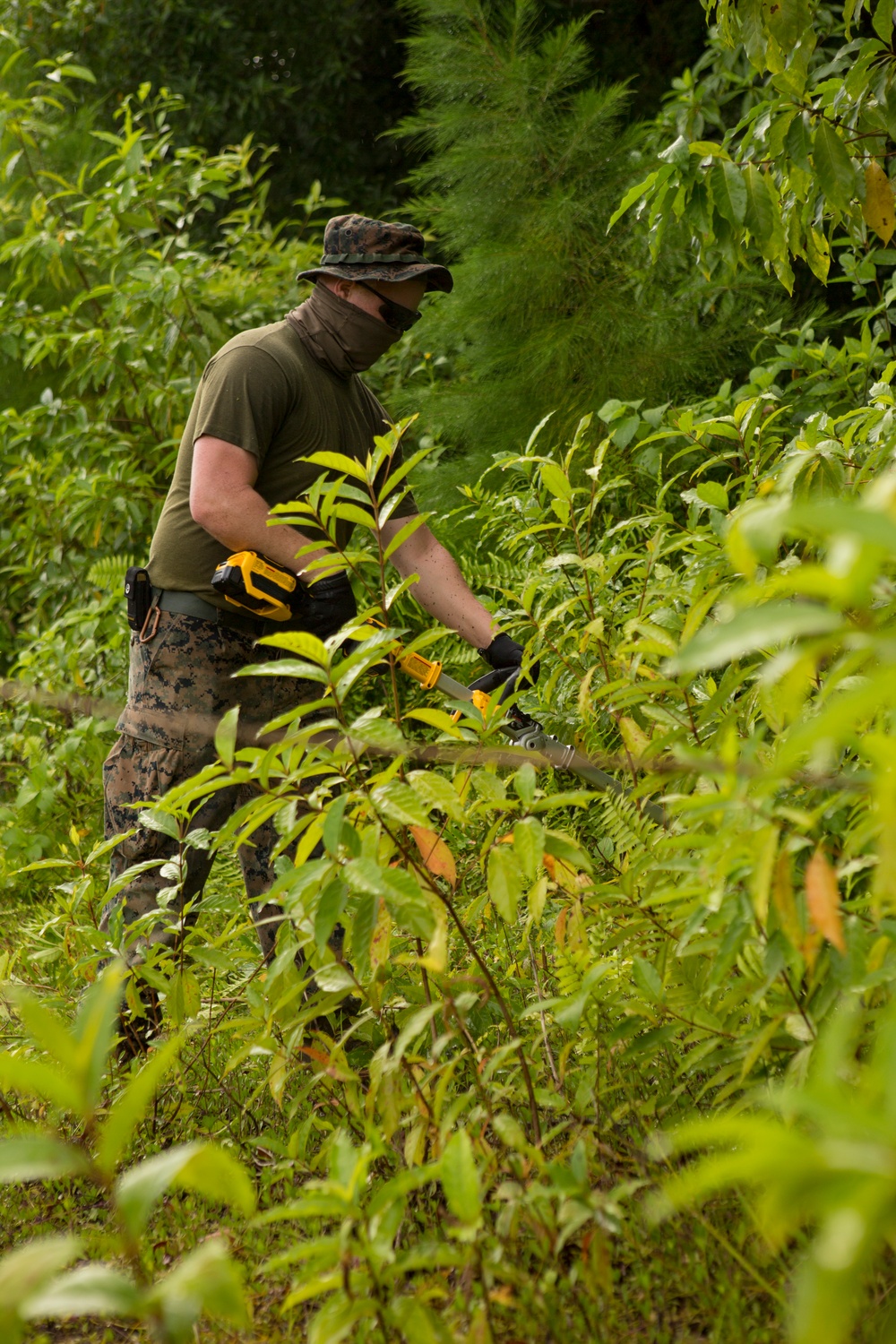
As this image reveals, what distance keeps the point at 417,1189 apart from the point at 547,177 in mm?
4411

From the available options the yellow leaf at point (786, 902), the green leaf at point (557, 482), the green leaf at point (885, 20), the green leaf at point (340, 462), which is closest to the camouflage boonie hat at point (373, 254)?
the green leaf at point (557, 482)

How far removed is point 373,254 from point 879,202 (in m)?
1.25

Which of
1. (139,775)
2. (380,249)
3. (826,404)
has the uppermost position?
(380,249)

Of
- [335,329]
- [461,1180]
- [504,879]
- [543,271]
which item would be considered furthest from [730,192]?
[543,271]

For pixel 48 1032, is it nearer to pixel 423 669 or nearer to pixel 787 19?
pixel 423 669

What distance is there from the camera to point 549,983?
2516 millimetres

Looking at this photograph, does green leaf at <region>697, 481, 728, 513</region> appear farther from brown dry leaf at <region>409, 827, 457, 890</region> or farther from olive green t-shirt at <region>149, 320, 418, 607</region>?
olive green t-shirt at <region>149, 320, 418, 607</region>

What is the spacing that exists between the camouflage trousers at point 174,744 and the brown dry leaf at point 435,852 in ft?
3.66

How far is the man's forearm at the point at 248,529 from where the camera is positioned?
2725mm

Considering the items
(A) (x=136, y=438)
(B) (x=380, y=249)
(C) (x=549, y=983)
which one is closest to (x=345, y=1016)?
(C) (x=549, y=983)

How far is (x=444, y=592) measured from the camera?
310 centimetres

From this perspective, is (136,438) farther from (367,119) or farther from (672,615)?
(367,119)

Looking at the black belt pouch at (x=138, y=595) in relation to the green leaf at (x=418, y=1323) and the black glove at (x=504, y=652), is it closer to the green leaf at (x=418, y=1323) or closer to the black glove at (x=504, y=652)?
the black glove at (x=504, y=652)

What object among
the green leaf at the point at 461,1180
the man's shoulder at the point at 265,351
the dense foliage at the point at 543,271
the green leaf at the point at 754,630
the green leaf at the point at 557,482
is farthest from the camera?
the dense foliage at the point at 543,271
